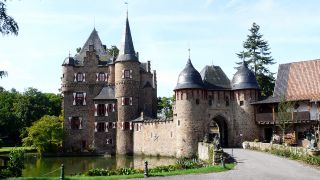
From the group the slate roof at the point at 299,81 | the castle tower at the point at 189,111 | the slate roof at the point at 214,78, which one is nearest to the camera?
the slate roof at the point at 299,81

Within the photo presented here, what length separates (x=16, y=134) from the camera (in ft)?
216

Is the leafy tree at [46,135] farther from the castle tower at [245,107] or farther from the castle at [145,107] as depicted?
the castle tower at [245,107]

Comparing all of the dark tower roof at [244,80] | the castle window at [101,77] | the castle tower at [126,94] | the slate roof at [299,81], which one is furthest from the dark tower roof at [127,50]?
the slate roof at [299,81]

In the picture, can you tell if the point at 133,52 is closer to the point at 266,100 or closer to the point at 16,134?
the point at 266,100

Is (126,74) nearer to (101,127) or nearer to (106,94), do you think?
(106,94)

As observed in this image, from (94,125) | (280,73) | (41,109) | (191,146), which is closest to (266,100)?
(280,73)

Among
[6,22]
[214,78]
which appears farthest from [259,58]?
[6,22]

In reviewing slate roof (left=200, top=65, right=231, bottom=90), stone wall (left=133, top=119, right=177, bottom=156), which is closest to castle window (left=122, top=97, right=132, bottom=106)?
stone wall (left=133, top=119, right=177, bottom=156)

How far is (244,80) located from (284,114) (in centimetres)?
607

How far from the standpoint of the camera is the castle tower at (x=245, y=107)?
128 feet

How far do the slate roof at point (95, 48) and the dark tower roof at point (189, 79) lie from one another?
49.5 feet

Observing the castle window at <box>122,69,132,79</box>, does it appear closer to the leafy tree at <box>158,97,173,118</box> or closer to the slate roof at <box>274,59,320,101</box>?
the slate roof at <box>274,59,320,101</box>

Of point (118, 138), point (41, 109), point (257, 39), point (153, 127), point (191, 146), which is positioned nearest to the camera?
point (191, 146)

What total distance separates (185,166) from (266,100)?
1837 cm
